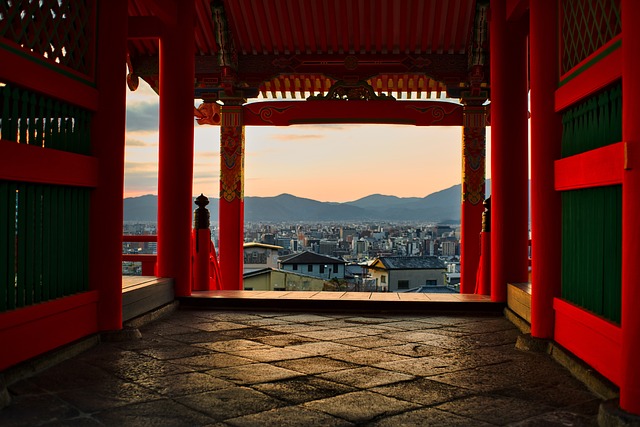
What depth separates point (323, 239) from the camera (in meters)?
18.4

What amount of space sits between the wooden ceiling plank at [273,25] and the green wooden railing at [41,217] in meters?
3.97

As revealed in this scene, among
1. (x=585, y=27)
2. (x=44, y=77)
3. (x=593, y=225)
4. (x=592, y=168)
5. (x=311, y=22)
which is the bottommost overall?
(x=593, y=225)

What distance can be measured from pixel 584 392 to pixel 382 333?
1.66 meters

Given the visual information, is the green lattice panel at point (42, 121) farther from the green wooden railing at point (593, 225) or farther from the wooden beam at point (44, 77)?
the green wooden railing at point (593, 225)

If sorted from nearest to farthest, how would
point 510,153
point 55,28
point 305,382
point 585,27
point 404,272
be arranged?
point 305,382 → point 585,27 → point 55,28 → point 510,153 → point 404,272

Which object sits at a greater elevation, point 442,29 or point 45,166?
point 442,29

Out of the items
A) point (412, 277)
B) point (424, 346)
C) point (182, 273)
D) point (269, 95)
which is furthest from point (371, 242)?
point (424, 346)

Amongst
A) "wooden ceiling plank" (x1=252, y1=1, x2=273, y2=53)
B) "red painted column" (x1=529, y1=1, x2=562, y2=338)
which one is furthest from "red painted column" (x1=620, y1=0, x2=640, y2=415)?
"wooden ceiling plank" (x1=252, y1=1, x2=273, y2=53)

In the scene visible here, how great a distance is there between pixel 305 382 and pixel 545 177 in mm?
1814

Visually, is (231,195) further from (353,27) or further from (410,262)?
(410,262)

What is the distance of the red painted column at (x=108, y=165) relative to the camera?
401 centimetres

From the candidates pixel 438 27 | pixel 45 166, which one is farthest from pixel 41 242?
pixel 438 27

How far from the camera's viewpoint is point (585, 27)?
3373 mm

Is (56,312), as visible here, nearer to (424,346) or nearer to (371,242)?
(424,346)
